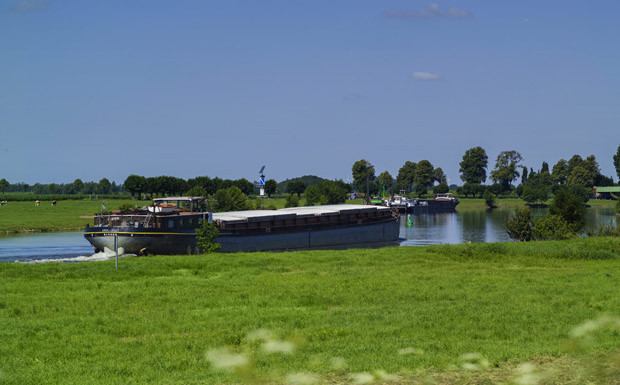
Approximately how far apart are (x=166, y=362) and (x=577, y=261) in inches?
1080

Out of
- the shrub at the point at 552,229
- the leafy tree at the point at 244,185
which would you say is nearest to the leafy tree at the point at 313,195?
the leafy tree at the point at 244,185

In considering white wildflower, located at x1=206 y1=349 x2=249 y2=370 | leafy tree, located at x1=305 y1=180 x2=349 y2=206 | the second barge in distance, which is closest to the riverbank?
the second barge in distance

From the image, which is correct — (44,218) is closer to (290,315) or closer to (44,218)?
(44,218)

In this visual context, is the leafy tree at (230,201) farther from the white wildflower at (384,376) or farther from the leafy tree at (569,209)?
the white wildflower at (384,376)

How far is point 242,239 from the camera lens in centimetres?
6100

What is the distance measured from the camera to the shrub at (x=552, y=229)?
5775cm

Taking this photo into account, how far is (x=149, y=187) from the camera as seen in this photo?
168625 mm

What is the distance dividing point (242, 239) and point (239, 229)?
3.23 feet

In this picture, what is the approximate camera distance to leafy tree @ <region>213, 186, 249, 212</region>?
102812mm

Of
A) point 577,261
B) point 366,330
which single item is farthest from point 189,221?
point 366,330

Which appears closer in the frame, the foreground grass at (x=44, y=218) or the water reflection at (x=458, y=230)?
the water reflection at (x=458, y=230)

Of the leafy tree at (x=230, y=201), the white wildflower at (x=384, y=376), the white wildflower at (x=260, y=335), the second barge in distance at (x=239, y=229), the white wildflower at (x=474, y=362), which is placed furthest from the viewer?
the leafy tree at (x=230, y=201)

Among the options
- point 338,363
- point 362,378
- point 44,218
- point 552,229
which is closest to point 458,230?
point 552,229

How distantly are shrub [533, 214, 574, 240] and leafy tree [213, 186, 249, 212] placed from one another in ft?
173
